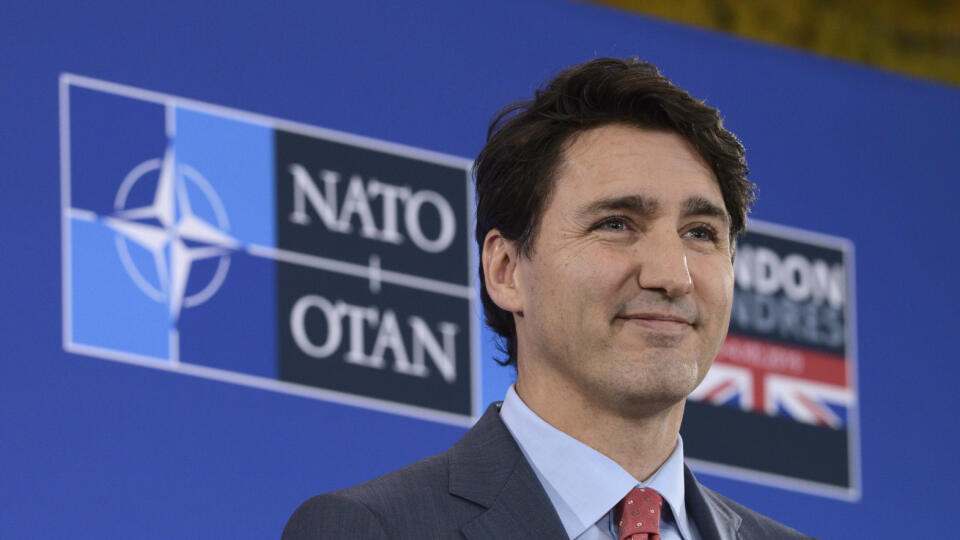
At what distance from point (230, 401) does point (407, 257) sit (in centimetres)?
46

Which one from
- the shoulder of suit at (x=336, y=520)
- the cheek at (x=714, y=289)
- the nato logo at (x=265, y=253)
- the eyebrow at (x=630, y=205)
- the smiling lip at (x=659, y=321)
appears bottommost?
the shoulder of suit at (x=336, y=520)

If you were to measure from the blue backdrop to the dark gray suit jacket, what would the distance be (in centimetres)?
103

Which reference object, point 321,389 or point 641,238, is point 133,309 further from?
point 641,238

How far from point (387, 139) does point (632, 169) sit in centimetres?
140

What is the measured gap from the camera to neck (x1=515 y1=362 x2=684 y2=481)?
1942 millimetres

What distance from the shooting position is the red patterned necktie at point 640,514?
1878mm

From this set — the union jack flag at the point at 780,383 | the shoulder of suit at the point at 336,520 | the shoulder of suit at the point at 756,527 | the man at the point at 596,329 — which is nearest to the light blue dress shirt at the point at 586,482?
the man at the point at 596,329

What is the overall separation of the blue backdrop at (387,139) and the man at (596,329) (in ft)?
3.30

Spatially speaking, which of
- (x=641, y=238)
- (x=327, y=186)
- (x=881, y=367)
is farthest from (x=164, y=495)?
(x=881, y=367)

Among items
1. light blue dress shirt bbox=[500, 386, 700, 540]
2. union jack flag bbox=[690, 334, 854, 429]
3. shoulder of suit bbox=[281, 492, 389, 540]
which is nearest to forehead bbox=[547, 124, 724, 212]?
light blue dress shirt bbox=[500, 386, 700, 540]

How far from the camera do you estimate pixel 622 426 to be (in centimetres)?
195

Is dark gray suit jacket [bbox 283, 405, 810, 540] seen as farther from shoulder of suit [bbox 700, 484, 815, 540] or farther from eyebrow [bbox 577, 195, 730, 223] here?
eyebrow [bbox 577, 195, 730, 223]

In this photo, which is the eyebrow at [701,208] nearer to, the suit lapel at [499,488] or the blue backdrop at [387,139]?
the suit lapel at [499,488]

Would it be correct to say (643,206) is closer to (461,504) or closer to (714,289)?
(714,289)
